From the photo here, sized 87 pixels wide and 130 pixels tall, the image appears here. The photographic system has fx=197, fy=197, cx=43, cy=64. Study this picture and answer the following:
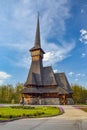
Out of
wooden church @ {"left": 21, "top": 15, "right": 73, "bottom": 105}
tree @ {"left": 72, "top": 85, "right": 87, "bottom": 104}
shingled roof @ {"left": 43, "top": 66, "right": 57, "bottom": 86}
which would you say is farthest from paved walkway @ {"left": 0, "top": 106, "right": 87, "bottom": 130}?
tree @ {"left": 72, "top": 85, "right": 87, "bottom": 104}

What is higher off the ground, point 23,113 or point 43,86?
point 43,86

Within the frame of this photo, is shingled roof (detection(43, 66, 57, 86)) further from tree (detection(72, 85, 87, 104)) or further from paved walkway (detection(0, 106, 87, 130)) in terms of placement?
paved walkway (detection(0, 106, 87, 130))

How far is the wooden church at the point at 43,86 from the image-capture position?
52375 mm

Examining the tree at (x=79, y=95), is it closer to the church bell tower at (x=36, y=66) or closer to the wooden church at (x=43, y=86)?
the wooden church at (x=43, y=86)

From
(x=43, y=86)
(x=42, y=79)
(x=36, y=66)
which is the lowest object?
(x=43, y=86)

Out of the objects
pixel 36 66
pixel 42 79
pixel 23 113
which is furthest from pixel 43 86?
pixel 23 113

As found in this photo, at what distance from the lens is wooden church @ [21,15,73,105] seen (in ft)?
172

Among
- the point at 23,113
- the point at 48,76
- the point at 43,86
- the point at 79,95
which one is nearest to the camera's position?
the point at 23,113

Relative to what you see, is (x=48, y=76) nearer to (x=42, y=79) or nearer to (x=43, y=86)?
(x=42, y=79)

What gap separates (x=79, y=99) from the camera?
67812 millimetres

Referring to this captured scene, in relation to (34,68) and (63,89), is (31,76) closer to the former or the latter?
(34,68)

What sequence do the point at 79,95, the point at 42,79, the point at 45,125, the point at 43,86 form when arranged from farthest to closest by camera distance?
the point at 79,95, the point at 42,79, the point at 43,86, the point at 45,125

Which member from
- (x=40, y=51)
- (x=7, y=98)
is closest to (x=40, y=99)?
(x=40, y=51)

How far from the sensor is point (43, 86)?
184 ft
